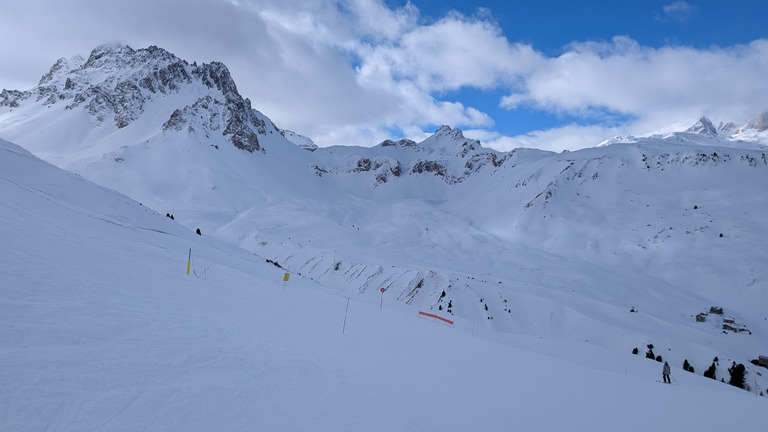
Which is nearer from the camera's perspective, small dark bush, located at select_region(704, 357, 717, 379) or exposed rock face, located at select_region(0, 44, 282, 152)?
small dark bush, located at select_region(704, 357, 717, 379)

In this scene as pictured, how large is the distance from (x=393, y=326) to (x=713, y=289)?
48.9 metres

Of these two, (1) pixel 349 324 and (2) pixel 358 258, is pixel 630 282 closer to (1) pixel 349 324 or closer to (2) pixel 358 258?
(2) pixel 358 258

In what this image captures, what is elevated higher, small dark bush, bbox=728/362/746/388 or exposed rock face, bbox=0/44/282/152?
exposed rock face, bbox=0/44/282/152

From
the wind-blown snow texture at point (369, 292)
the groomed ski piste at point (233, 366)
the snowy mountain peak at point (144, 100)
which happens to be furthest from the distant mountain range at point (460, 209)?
the groomed ski piste at point (233, 366)

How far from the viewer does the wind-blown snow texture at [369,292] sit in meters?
5.94

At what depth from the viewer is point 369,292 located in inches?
1567

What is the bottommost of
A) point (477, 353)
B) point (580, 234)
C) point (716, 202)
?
point (477, 353)

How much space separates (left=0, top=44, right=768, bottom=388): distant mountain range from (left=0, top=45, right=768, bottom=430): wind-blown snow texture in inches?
17.1

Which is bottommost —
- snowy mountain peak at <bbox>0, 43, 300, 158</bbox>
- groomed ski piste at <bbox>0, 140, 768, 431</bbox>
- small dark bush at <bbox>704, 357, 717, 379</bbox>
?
small dark bush at <bbox>704, 357, 717, 379</bbox>

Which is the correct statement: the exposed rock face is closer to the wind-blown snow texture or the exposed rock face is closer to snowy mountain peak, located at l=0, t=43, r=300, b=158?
snowy mountain peak, located at l=0, t=43, r=300, b=158

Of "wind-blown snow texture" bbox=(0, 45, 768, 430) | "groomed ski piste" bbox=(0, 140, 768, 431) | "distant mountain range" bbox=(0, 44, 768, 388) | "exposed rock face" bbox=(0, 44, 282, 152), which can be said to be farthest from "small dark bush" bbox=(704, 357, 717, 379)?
"exposed rock face" bbox=(0, 44, 282, 152)

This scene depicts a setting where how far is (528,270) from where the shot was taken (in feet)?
162

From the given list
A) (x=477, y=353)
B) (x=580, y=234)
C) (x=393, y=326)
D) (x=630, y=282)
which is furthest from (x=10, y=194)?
(x=580, y=234)

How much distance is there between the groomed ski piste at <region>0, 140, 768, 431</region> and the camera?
492 cm
